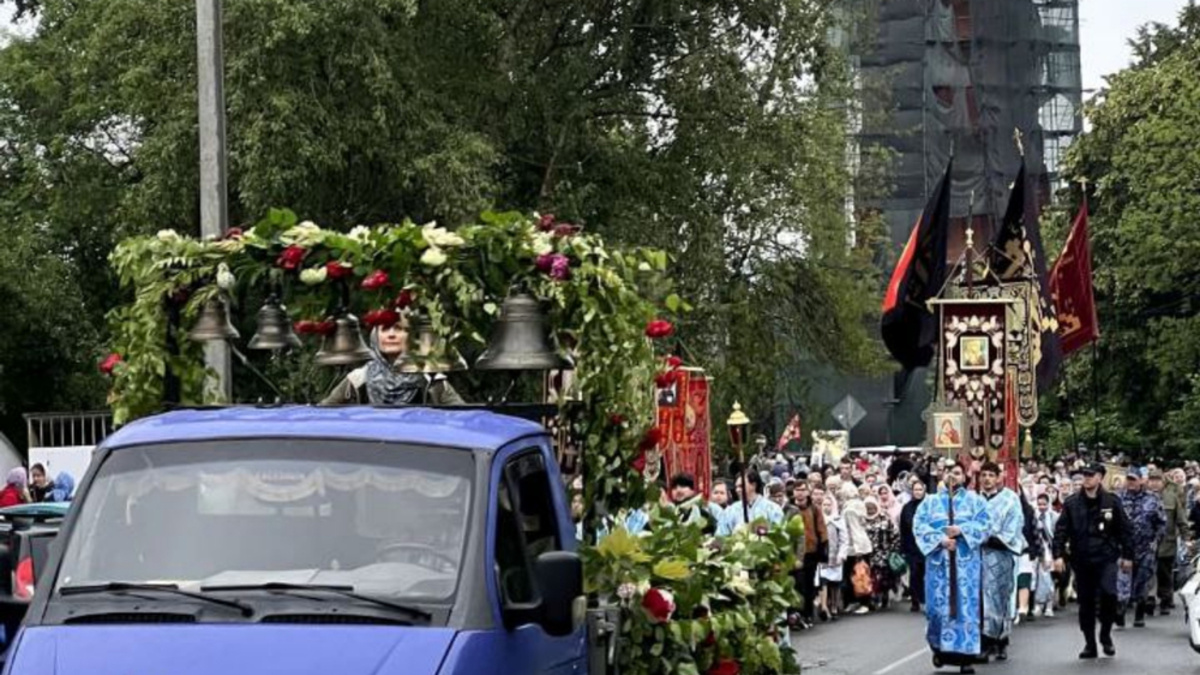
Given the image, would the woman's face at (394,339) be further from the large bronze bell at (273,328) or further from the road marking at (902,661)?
the road marking at (902,661)

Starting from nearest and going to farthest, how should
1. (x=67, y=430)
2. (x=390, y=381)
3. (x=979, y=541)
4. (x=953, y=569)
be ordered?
(x=390, y=381)
(x=953, y=569)
(x=979, y=541)
(x=67, y=430)

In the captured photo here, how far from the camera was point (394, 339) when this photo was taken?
1092 centimetres

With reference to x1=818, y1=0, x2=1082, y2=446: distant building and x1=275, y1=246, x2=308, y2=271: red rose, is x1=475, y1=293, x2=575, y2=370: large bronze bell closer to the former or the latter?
x1=275, y1=246, x2=308, y2=271: red rose

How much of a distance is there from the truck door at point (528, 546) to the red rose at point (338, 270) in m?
2.34

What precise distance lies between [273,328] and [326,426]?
3.17m

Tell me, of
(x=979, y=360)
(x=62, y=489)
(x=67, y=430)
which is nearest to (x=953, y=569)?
(x=62, y=489)

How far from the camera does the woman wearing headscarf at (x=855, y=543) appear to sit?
3272cm

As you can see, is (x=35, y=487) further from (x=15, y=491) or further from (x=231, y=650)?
(x=231, y=650)

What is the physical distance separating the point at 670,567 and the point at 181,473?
9.12ft

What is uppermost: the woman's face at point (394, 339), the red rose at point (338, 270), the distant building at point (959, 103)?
the distant building at point (959, 103)

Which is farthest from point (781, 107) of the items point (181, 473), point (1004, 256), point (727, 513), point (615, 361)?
point (181, 473)

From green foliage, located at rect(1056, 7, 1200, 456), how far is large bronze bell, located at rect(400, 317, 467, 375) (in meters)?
49.7

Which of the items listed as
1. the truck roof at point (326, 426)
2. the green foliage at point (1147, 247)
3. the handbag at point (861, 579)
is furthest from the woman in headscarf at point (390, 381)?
the green foliage at point (1147, 247)

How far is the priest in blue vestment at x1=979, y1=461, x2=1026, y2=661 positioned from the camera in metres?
23.1
